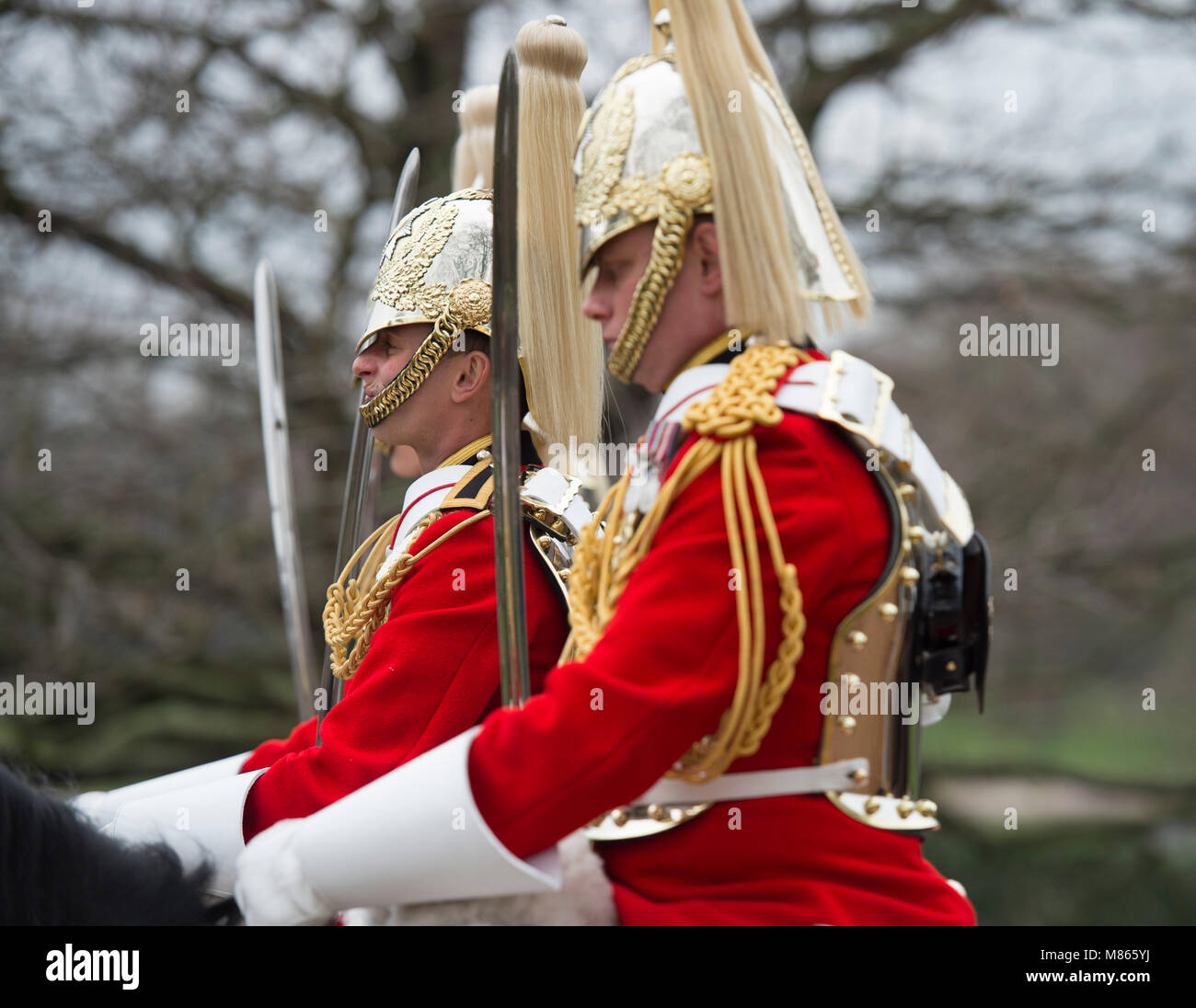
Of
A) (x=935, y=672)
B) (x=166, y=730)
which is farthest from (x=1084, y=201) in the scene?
(x=935, y=672)

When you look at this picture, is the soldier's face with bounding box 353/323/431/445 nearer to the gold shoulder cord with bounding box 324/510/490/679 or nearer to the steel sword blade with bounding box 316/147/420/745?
the gold shoulder cord with bounding box 324/510/490/679

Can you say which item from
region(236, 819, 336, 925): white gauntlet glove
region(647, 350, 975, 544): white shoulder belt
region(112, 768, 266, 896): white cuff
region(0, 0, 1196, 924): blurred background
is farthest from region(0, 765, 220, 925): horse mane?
region(0, 0, 1196, 924): blurred background

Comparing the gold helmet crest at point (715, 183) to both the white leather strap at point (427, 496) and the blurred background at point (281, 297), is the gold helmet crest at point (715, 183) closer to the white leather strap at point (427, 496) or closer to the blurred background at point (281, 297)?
the white leather strap at point (427, 496)

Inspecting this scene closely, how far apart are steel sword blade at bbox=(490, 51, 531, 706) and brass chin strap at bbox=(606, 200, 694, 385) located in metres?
0.16

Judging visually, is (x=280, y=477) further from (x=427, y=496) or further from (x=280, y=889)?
(x=280, y=889)

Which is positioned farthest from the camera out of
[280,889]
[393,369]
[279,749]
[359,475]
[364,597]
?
[359,475]

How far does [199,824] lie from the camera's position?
102 inches

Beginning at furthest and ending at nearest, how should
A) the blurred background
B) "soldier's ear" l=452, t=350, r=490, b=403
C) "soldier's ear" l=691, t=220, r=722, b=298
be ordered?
the blurred background, "soldier's ear" l=452, t=350, r=490, b=403, "soldier's ear" l=691, t=220, r=722, b=298

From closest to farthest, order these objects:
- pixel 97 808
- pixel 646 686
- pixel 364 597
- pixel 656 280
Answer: pixel 646 686
pixel 656 280
pixel 97 808
pixel 364 597

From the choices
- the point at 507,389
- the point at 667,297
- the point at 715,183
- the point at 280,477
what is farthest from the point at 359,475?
the point at 715,183

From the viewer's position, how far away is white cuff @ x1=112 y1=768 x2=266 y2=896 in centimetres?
236

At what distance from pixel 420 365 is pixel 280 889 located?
1.23 m

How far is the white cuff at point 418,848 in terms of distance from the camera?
188 cm

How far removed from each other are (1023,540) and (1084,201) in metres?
1.80
